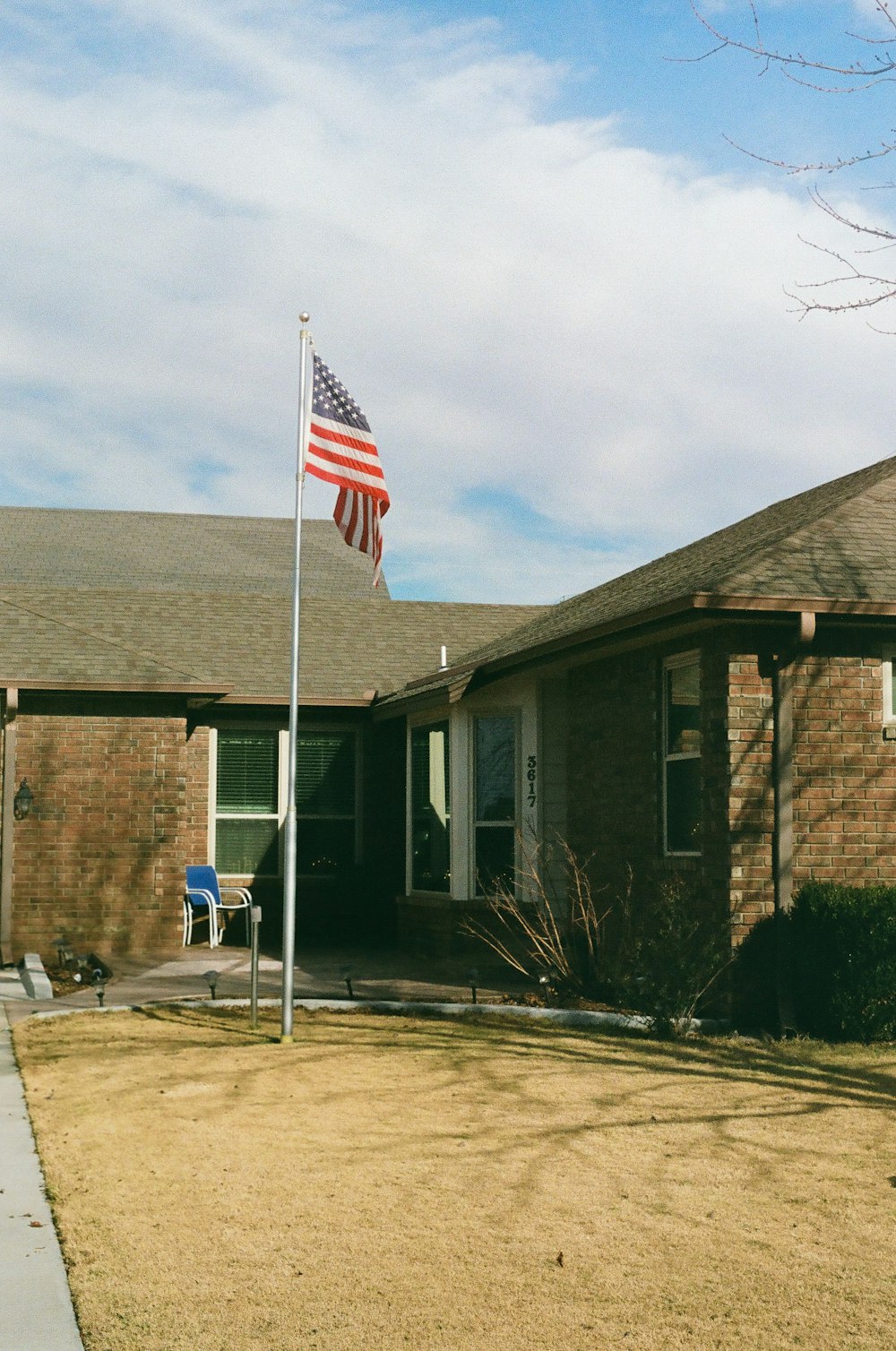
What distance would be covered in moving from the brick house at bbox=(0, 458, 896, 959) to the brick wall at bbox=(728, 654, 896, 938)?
0.06 ft

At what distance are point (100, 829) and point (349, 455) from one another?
294 inches

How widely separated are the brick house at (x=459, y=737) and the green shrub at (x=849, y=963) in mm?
533

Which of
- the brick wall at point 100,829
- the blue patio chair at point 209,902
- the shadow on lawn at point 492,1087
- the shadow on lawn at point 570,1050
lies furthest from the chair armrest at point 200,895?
the shadow on lawn at point 492,1087

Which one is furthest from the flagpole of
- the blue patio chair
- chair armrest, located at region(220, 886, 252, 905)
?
chair armrest, located at region(220, 886, 252, 905)

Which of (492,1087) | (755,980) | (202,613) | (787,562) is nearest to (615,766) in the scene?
(787,562)

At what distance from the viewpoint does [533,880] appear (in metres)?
14.5

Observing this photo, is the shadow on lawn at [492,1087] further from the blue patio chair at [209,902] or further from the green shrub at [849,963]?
the blue patio chair at [209,902]

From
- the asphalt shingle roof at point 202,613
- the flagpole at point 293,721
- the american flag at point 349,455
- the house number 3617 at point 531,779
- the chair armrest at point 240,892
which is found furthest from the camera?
the chair armrest at point 240,892

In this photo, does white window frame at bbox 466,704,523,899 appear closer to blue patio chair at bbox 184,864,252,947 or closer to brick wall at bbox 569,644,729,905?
brick wall at bbox 569,644,729,905

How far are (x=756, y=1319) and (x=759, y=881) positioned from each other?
20.4 ft

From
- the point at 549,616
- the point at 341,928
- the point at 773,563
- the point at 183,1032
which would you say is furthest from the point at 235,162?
the point at 341,928

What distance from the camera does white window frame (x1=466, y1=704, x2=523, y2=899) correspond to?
14.8 meters

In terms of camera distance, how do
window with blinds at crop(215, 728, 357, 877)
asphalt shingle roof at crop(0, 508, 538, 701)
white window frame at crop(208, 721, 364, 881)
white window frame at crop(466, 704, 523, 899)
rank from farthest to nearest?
window with blinds at crop(215, 728, 357, 877), white window frame at crop(208, 721, 364, 881), asphalt shingle roof at crop(0, 508, 538, 701), white window frame at crop(466, 704, 523, 899)

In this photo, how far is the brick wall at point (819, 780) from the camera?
34.9ft
